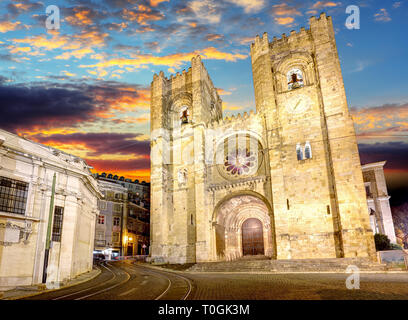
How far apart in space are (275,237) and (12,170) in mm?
18344

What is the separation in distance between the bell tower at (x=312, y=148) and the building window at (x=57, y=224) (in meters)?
15.4

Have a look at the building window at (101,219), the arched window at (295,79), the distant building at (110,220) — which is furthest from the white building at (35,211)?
the building window at (101,219)

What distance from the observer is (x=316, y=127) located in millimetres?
23781

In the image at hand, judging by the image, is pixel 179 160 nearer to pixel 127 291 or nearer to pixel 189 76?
pixel 189 76

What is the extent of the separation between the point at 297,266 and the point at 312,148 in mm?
9691

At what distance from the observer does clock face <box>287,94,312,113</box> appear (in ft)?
81.1

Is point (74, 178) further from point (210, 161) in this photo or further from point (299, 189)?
point (299, 189)

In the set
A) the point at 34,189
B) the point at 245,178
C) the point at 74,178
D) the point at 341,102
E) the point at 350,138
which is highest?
the point at 341,102

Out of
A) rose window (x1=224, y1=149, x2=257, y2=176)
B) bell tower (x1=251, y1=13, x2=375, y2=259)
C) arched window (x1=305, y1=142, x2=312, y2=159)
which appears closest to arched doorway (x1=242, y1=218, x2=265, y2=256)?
rose window (x1=224, y1=149, x2=257, y2=176)

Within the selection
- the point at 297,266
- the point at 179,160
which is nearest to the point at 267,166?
the point at 297,266

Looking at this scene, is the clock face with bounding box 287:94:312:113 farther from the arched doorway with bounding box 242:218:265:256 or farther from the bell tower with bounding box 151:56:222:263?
the arched doorway with bounding box 242:218:265:256

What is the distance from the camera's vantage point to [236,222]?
2942cm

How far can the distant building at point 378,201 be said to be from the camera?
3123cm
